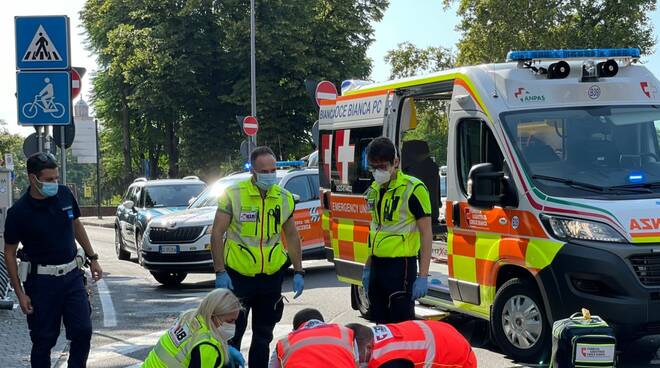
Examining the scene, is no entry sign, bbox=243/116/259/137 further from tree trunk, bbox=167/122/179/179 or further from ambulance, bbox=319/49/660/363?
tree trunk, bbox=167/122/179/179

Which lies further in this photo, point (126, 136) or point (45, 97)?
point (126, 136)

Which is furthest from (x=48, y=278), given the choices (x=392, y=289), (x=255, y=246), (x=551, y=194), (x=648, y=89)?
(x=648, y=89)

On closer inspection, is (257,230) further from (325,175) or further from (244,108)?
(244,108)

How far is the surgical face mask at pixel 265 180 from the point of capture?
257 inches

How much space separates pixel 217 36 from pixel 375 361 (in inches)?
1420

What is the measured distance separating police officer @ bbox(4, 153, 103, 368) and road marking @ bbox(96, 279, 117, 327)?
4441mm

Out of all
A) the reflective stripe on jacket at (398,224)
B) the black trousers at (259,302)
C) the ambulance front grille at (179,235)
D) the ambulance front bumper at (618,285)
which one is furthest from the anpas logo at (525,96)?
the ambulance front grille at (179,235)

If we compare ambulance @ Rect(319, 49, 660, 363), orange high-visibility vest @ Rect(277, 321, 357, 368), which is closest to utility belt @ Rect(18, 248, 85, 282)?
orange high-visibility vest @ Rect(277, 321, 357, 368)

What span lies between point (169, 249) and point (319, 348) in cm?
1021

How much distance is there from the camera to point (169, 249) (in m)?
14.5

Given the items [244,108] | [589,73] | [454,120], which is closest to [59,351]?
[454,120]

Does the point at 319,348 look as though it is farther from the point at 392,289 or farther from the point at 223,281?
the point at 392,289

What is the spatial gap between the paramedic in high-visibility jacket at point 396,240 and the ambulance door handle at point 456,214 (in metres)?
1.60

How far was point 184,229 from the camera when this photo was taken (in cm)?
1459
